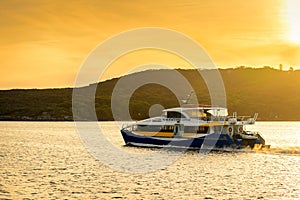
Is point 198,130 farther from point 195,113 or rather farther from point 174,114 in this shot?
point 174,114

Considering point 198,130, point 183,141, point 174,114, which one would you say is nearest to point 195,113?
point 174,114

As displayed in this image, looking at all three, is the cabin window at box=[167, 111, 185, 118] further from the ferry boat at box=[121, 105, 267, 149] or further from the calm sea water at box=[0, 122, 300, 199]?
the calm sea water at box=[0, 122, 300, 199]

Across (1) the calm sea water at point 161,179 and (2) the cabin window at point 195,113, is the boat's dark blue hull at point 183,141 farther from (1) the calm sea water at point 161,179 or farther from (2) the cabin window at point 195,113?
(2) the cabin window at point 195,113

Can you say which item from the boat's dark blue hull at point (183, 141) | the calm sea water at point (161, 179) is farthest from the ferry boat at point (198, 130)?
the calm sea water at point (161, 179)

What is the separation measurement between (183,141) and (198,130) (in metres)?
3.92

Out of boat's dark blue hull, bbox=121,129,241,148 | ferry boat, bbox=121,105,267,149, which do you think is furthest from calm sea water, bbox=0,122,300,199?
ferry boat, bbox=121,105,267,149

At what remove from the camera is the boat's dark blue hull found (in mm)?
72250

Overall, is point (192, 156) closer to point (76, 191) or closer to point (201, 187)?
point (201, 187)

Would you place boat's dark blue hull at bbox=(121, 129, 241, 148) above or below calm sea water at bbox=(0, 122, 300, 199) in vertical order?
above

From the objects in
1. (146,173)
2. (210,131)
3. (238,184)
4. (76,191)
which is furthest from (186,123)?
(76,191)

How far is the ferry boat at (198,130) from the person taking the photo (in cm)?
7288

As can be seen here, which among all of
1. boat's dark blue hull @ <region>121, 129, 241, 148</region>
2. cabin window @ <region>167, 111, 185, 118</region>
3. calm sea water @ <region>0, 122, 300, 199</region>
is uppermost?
cabin window @ <region>167, 111, 185, 118</region>

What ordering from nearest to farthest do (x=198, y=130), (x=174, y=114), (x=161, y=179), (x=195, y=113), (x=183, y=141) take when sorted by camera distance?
(x=161, y=179) → (x=198, y=130) → (x=183, y=141) → (x=195, y=113) → (x=174, y=114)

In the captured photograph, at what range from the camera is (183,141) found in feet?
251
